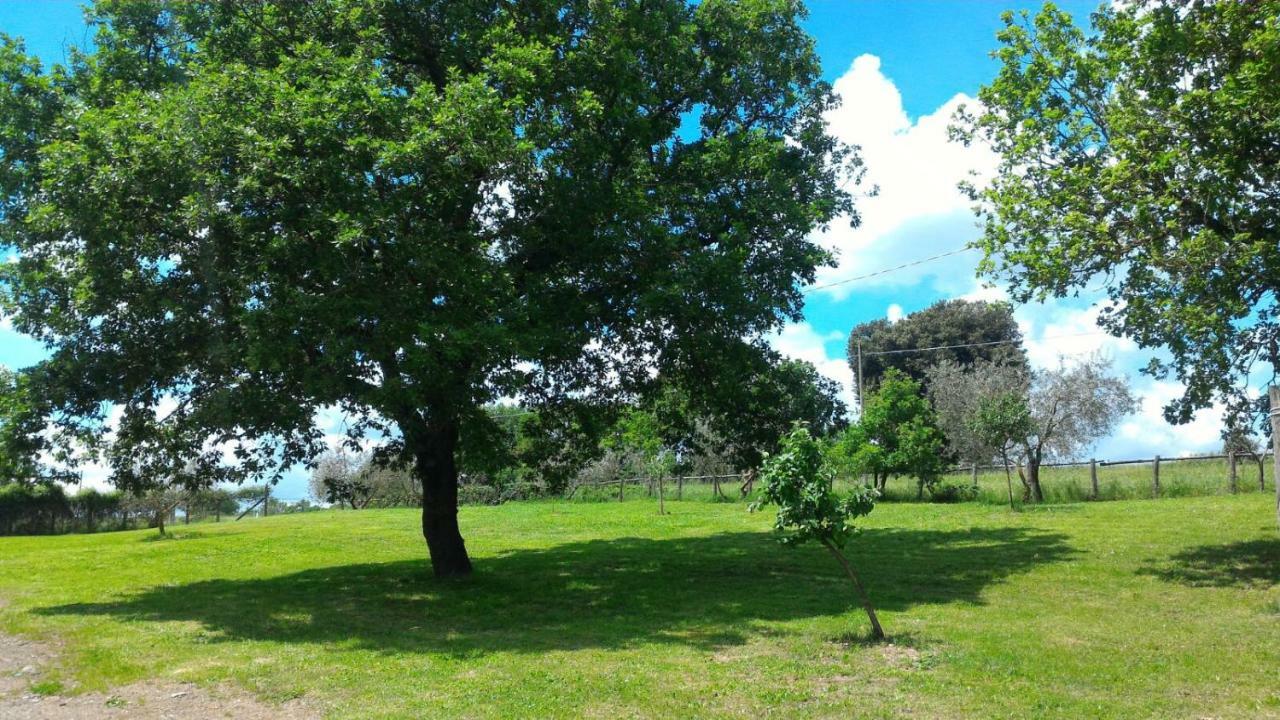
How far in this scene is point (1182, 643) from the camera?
9.45 m

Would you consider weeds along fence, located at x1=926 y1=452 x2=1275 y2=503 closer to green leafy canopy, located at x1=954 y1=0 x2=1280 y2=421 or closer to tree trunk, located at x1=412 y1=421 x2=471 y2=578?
green leafy canopy, located at x1=954 y1=0 x2=1280 y2=421

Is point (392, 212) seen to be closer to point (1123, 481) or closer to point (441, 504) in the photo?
point (441, 504)

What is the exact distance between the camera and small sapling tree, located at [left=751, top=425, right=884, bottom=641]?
31.1 ft

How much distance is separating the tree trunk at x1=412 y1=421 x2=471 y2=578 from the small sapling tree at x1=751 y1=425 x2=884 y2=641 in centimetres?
822

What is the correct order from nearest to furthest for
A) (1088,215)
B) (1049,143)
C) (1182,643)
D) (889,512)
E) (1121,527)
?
(1182,643)
(1088,215)
(1049,143)
(1121,527)
(889,512)

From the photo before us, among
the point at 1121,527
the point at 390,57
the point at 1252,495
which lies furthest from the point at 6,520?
the point at 1252,495

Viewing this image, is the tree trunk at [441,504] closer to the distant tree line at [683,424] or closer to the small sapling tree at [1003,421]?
the distant tree line at [683,424]

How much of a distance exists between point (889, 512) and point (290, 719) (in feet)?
77.4

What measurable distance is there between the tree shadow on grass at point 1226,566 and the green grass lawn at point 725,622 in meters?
0.07

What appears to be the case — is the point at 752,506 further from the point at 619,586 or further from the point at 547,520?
the point at 547,520

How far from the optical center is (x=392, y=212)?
12.0 meters

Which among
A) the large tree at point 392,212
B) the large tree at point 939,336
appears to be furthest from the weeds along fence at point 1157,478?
the large tree at point 939,336

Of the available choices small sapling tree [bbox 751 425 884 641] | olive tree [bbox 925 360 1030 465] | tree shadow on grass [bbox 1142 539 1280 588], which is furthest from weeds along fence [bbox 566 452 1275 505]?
small sapling tree [bbox 751 425 884 641]

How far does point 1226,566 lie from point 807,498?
9.20 meters
